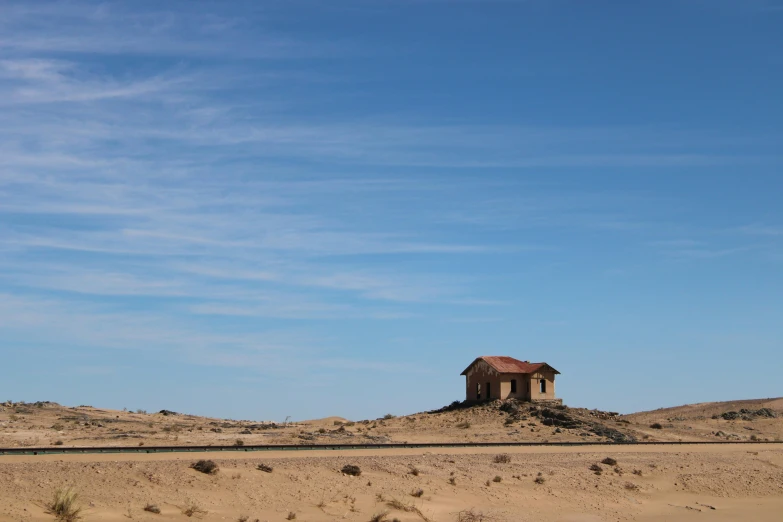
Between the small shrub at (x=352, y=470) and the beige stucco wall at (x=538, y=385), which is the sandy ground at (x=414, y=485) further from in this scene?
the beige stucco wall at (x=538, y=385)

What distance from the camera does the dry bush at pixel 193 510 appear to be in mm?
23922

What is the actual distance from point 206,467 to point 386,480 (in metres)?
6.83

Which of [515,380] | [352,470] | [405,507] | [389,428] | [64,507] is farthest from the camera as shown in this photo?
[515,380]

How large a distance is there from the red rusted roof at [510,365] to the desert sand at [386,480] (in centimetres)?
1181

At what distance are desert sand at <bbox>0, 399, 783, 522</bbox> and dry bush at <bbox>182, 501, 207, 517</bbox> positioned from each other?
5 centimetres

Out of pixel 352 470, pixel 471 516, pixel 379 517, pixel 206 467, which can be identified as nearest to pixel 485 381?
pixel 352 470

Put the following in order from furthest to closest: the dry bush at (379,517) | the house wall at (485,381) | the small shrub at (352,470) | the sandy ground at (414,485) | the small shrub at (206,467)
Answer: the house wall at (485,381)
the small shrub at (352,470)
the small shrub at (206,467)
the dry bush at (379,517)
the sandy ground at (414,485)

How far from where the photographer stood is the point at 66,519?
21766 mm

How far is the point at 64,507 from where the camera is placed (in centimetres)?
2206

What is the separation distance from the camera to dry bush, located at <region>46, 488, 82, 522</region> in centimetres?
2192

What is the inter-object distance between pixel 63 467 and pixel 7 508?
11.7 ft

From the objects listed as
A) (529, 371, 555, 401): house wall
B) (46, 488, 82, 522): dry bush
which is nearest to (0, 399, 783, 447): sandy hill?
(529, 371, 555, 401): house wall

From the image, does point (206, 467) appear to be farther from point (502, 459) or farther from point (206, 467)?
point (502, 459)

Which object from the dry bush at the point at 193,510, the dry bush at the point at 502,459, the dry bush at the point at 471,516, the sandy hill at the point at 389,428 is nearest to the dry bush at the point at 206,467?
the dry bush at the point at 193,510
